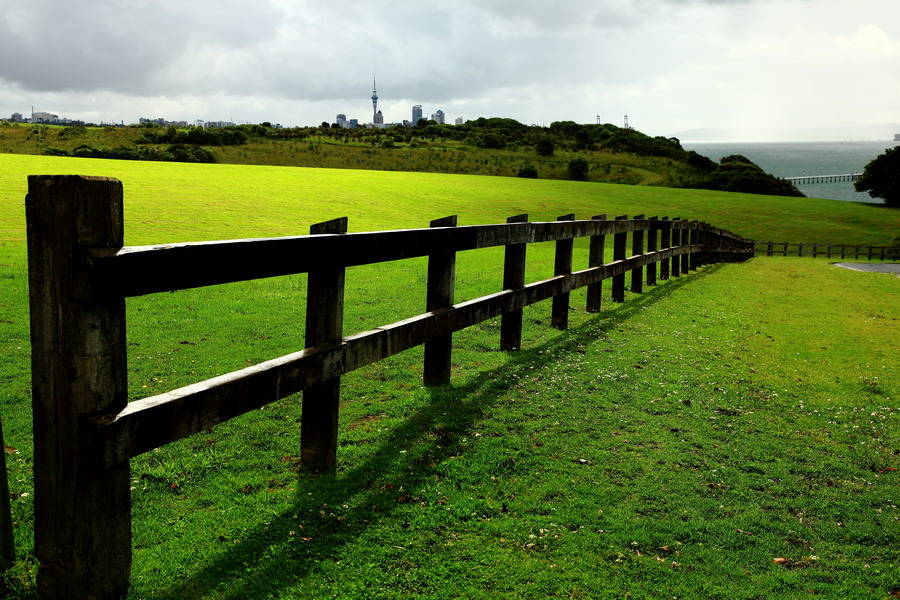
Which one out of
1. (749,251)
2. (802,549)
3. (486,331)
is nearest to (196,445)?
(802,549)

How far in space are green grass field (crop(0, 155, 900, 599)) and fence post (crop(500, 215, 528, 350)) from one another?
214 mm

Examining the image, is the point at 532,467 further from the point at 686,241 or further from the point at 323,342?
the point at 686,241

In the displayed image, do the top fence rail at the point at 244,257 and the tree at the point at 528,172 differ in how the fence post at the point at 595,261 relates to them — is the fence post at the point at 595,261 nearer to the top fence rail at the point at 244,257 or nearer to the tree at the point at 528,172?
the top fence rail at the point at 244,257

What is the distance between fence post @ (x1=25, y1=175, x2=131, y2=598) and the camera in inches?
109

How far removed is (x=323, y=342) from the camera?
4.39m

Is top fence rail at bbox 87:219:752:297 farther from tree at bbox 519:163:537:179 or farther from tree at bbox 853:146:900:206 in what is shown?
tree at bbox 853:146:900:206

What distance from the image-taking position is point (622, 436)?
18.6ft

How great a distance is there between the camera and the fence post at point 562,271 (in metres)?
9.57

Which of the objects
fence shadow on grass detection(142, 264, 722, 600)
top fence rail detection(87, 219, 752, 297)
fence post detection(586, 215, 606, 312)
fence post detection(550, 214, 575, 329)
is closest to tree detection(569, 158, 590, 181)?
fence post detection(586, 215, 606, 312)

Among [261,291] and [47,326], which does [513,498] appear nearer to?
[47,326]

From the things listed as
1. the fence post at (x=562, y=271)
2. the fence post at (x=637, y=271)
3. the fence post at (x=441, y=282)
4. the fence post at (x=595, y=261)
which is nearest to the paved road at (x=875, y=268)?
the fence post at (x=637, y=271)

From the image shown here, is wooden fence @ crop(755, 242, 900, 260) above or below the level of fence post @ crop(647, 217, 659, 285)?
below

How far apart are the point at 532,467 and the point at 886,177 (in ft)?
347

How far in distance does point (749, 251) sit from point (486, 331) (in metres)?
30.9
